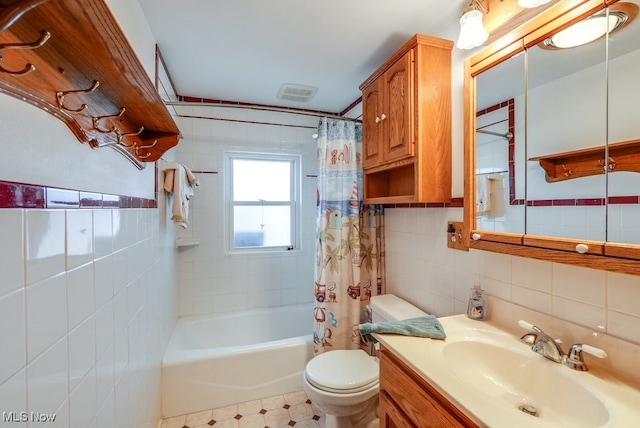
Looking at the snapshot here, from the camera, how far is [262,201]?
280 cm

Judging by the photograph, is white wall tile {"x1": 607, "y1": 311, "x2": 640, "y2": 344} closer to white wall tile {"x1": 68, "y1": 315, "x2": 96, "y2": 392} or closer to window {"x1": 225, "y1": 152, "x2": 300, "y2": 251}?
white wall tile {"x1": 68, "y1": 315, "x2": 96, "y2": 392}

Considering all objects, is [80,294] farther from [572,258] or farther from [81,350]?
[572,258]

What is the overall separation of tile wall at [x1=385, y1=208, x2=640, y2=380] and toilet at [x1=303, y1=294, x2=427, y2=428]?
22 cm

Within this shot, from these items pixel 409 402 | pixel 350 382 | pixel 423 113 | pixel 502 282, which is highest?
pixel 423 113

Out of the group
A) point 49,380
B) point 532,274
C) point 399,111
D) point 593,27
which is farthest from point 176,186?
point 593,27

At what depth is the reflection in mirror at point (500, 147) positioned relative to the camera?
1082 mm

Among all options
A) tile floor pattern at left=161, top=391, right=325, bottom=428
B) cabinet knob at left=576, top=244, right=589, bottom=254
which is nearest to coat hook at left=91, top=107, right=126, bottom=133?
cabinet knob at left=576, top=244, right=589, bottom=254

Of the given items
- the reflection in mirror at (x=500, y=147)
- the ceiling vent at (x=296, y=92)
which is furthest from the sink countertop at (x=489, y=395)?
the ceiling vent at (x=296, y=92)

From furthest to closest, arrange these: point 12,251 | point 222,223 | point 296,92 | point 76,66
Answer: point 222,223 → point 296,92 → point 76,66 → point 12,251

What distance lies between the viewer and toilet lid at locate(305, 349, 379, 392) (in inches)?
57.7

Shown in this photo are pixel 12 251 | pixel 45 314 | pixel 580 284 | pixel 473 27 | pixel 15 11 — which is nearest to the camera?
pixel 15 11

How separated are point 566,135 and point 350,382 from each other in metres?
1.46

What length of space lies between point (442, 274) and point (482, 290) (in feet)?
0.89

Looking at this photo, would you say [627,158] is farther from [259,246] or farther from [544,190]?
[259,246]
